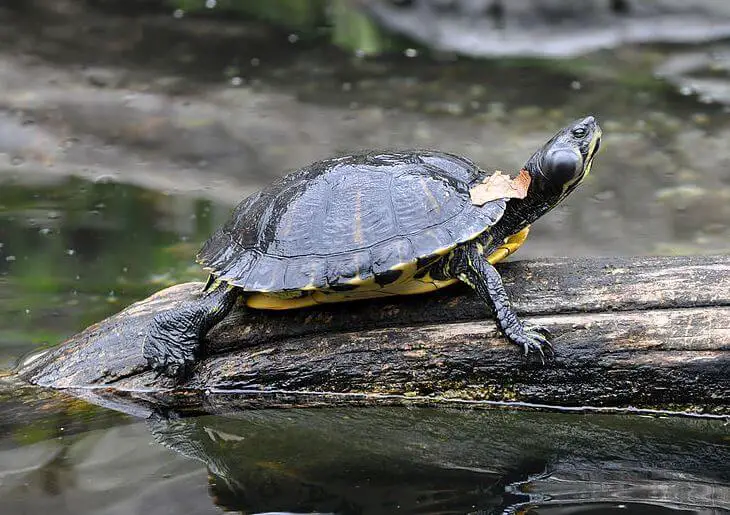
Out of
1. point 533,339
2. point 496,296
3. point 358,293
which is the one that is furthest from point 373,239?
point 533,339

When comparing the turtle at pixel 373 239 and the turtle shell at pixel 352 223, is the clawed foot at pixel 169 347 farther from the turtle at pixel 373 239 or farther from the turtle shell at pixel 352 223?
the turtle shell at pixel 352 223

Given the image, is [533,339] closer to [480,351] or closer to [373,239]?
[480,351]

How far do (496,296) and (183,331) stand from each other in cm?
137

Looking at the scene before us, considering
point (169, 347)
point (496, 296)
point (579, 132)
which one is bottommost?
point (169, 347)

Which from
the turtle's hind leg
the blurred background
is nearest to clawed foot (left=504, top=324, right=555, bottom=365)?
the turtle's hind leg

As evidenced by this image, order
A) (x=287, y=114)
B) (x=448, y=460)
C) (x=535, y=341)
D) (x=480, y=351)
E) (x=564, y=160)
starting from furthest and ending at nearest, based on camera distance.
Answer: (x=287, y=114) < (x=564, y=160) < (x=480, y=351) < (x=535, y=341) < (x=448, y=460)

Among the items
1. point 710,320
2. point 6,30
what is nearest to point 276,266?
point 710,320

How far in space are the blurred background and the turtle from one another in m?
0.79

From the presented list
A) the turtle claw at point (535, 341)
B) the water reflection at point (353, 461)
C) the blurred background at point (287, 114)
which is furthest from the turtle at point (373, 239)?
the blurred background at point (287, 114)

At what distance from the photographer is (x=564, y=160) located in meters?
3.66

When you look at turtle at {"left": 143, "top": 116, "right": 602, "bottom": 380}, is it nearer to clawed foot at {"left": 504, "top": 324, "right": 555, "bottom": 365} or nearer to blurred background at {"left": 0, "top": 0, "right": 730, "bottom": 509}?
clawed foot at {"left": 504, "top": 324, "right": 555, "bottom": 365}

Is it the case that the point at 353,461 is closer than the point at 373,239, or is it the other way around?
the point at 353,461

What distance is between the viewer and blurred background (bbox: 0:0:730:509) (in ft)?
20.5

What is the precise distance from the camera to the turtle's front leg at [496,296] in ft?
11.3
